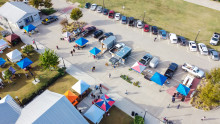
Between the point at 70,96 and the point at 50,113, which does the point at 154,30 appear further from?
the point at 50,113

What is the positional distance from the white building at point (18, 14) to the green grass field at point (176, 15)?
1787 centimetres

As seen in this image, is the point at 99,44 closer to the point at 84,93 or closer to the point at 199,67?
the point at 84,93

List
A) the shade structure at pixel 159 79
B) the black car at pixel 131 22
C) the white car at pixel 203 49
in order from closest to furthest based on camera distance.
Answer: the shade structure at pixel 159 79
the white car at pixel 203 49
the black car at pixel 131 22

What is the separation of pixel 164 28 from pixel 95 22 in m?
20.5

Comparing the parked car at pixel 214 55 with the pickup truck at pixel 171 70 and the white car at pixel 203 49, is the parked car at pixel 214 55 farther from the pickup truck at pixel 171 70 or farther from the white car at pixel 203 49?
the pickup truck at pixel 171 70

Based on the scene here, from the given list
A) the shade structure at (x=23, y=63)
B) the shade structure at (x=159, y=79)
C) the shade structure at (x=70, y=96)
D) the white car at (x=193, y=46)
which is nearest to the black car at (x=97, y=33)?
the shade structure at (x=23, y=63)

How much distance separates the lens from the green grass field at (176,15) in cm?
4594

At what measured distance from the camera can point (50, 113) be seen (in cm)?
2202

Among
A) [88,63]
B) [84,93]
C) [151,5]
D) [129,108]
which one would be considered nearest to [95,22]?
[88,63]

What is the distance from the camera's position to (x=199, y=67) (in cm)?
3603

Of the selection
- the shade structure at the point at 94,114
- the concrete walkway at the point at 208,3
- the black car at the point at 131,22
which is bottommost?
the shade structure at the point at 94,114

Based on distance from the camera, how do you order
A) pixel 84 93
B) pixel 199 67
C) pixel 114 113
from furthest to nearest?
pixel 199 67, pixel 84 93, pixel 114 113

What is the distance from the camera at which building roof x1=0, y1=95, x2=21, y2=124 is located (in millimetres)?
23062

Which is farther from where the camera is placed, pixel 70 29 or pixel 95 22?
pixel 95 22
